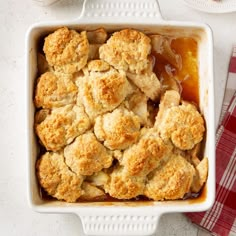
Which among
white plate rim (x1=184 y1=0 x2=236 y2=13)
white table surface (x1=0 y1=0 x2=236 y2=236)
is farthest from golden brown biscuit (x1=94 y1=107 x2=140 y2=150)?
white plate rim (x1=184 y1=0 x2=236 y2=13)

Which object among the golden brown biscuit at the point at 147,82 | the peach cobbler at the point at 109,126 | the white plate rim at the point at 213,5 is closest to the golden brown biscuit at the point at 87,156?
the peach cobbler at the point at 109,126

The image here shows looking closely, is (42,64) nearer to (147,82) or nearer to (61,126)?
(61,126)

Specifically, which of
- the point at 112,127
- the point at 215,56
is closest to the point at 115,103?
the point at 112,127

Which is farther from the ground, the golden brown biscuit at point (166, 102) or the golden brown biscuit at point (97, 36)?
the golden brown biscuit at point (97, 36)

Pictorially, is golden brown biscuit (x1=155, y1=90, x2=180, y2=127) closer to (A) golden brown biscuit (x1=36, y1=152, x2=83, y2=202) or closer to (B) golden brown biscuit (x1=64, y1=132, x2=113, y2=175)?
(B) golden brown biscuit (x1=64, y1=132, x2=113, y2=175)

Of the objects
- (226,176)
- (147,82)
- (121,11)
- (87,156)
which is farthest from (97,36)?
(226,176)

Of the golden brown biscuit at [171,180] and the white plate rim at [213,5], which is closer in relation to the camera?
the golden brown biscuit at [171,180]

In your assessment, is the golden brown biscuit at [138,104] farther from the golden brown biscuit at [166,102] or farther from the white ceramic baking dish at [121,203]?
the white ceramic baking dish at [121,203]
